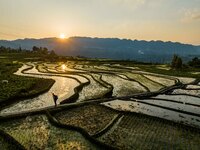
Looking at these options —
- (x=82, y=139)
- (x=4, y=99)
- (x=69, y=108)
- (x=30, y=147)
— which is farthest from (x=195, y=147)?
(x=4, y=99)

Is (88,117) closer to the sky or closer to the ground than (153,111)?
closer to the sky

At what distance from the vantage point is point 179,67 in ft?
241

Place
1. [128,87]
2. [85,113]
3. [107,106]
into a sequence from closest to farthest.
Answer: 1. [85,113]
2. [107,106]
3. [128,87]

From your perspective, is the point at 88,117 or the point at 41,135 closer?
the point at 41,135

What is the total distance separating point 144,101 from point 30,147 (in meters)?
15.9

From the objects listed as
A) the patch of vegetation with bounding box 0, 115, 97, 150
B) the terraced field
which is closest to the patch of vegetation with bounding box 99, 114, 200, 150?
the terraced field

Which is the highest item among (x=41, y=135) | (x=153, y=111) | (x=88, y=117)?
(x=41, y=135)

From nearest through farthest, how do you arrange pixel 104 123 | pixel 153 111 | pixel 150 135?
pixel 150 135, pixel 104 123, pixel 153 111

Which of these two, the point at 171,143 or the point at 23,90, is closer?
the point at 171,143

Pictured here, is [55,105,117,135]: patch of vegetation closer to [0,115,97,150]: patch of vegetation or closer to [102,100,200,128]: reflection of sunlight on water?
[0,115,97,150]: patch of vegetation

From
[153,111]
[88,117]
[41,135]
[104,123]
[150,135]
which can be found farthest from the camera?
[153,111]

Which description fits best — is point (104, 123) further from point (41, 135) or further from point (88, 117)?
point (41, 135)

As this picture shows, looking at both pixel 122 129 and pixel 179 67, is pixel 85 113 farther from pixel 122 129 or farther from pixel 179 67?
pixel 179 67

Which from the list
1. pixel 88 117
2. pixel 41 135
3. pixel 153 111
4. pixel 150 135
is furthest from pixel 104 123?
pixel 153 111
